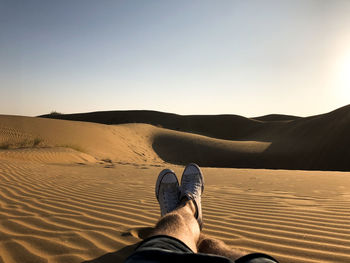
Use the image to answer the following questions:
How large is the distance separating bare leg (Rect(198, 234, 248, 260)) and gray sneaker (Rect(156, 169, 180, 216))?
2.63ft

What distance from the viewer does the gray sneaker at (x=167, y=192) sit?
8.28ft

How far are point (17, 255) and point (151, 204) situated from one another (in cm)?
182

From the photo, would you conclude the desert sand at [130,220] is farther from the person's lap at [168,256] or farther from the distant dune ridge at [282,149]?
the distant dune ridge at [282,149]

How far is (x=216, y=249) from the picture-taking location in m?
1.54

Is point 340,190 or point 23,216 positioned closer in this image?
point 23,216

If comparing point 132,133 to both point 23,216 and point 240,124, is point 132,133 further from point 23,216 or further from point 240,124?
point 240,124

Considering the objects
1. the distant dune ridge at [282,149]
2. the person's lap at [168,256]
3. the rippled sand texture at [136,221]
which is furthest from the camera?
the distant dune ridge at [282,149]

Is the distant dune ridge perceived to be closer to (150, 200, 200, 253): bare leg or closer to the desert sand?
the desert sand

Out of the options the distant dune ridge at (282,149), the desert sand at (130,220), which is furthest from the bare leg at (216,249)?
the distant dune ridge at (282,149)

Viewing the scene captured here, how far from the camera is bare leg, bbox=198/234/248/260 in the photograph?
142 centimetres

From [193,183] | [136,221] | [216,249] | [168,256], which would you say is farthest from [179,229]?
[193,183]

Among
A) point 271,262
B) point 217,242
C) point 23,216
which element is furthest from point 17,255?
point 271,262

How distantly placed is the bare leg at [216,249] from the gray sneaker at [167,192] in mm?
800

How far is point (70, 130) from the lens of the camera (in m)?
17.4
